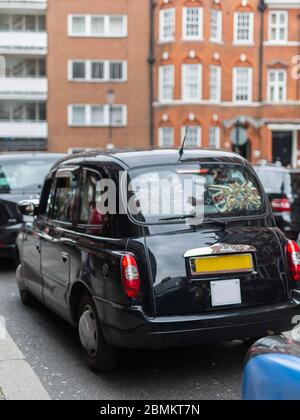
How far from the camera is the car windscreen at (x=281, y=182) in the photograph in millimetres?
12672

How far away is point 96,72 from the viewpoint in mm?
40406

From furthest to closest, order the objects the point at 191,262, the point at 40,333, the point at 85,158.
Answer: the point at 40,333, the point at 85,158, the point at 191,262

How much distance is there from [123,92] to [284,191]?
96.1ft

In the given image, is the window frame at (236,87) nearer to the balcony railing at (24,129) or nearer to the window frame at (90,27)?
the window frame at (90,27)

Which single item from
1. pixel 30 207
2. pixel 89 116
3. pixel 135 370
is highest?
pixel 89 116

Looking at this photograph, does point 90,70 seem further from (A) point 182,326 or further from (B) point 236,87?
(A) point 182,326

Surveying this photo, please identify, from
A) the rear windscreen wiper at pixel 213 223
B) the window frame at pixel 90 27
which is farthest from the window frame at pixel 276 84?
the rear windscreen wiper at pixel 213 223

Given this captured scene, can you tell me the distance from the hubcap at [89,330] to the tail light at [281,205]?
314 inches

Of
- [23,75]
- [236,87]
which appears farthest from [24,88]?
[236,87]

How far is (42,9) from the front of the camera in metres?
41.1

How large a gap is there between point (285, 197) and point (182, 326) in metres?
8.52

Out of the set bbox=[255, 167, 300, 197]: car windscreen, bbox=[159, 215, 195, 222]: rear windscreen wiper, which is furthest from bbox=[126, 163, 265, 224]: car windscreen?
bbox=[255, 167, 300, 197]: car windscreen
